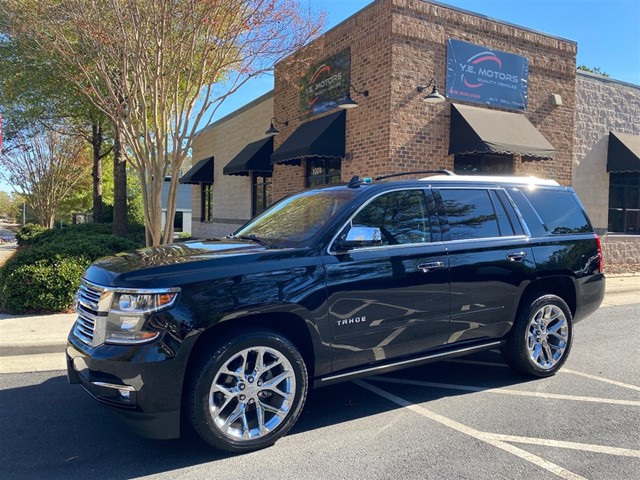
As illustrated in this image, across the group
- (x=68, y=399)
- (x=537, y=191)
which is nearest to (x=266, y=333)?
(x=68, y=399)

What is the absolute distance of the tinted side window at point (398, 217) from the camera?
4.04 metres

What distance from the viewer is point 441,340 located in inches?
165

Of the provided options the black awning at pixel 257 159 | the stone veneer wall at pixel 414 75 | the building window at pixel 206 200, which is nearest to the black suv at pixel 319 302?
the stone veneer wall at pixel 414 75

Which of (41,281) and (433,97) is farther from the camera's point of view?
(433,97)

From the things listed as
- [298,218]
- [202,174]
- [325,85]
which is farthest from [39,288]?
[202,174]

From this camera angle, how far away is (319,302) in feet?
11.7

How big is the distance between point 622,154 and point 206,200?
16048 millimetres

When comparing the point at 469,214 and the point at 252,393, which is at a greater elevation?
the point at 469,214

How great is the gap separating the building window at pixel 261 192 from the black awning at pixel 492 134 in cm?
716

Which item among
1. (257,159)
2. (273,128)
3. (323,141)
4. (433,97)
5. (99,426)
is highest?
(273,128)

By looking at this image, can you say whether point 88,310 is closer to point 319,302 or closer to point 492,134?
point 319,302

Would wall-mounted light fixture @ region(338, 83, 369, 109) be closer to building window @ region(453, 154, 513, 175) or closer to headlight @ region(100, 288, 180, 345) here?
building window @ region(453, 154, 513, 175)

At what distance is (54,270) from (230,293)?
5232 millimetres

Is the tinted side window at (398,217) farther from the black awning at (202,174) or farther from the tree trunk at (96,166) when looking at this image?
the black awning at (202,174)
